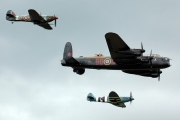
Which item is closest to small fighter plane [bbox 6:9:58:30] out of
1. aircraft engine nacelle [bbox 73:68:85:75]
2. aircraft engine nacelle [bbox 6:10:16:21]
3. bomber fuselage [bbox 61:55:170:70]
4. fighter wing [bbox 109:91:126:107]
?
aircraft engine nacelle [bbox 6:10:16:21]

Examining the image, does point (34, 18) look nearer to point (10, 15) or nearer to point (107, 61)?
point (10, 15)

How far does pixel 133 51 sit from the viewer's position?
43.2 m

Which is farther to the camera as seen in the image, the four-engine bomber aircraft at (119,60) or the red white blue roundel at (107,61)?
the red white blue roundel at (107,61)

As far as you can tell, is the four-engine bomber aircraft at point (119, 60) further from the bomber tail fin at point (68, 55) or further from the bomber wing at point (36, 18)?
the bomber wing at point (36, 18)

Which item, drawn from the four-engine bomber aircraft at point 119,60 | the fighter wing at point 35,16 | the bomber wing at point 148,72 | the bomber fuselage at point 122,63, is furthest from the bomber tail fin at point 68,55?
the fighter wing at point 35,16

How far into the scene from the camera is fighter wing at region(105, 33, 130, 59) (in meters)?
41.9

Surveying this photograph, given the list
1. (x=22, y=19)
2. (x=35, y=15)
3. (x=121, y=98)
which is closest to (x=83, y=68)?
(x=35, y=15)

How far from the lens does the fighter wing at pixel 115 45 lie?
41.9m

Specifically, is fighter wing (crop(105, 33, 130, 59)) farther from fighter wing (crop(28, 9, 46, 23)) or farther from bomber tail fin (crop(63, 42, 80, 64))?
fighter wing (crop(28, 9, 46, 23))

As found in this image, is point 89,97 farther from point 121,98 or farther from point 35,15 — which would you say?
point 35,15

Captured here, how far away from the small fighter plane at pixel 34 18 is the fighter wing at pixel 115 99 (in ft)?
51.5

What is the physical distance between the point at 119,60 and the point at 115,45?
2265mm

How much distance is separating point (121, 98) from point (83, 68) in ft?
104

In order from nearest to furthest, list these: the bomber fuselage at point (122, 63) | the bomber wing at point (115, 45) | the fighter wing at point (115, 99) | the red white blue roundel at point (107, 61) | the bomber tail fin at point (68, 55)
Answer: the bomber wing at point (115, 45) < the bomber fuselage at point (122, 63) < the red white blue roundel at point (107, 61) < the bomber tail fin at point (68, 55) < the fighter wing at point (115, 99)
